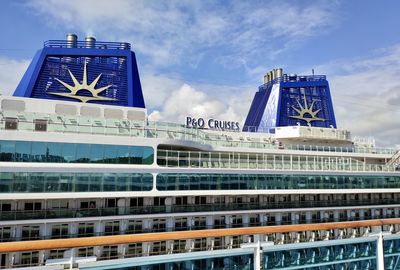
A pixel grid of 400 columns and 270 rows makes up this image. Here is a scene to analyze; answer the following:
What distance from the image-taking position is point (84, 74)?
2552 centimetres

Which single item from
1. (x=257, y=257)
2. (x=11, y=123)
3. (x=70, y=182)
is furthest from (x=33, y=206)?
(x=257, y=257)

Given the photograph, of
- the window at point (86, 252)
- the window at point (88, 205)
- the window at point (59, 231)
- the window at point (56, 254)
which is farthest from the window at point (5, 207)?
the window at point (86, 252)

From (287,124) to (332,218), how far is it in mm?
11653

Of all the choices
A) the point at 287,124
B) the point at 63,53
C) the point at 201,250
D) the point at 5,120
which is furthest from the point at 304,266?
the point at 63,53

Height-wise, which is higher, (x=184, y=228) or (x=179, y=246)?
(x=184, y=228)

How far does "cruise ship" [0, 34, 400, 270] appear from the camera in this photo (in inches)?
695

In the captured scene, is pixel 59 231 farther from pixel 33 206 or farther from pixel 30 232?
pixel 33 206

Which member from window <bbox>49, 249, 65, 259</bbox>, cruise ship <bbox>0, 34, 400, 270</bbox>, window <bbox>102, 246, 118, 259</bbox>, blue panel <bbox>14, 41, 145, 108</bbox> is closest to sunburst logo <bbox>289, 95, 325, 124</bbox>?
cruise ship <bbox>0, 34, 400, 270</bbox>

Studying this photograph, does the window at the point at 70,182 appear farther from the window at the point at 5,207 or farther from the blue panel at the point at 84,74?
the blue panel at the point at 84,74

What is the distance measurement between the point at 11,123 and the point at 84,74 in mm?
8944

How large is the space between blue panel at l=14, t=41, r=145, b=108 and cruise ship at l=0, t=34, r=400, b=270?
0.26 ft

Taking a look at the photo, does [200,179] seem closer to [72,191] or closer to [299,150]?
[72,191]

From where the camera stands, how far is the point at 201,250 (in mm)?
21359

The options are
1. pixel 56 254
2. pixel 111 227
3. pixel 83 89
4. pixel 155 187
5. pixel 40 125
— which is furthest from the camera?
pixel 83 89
